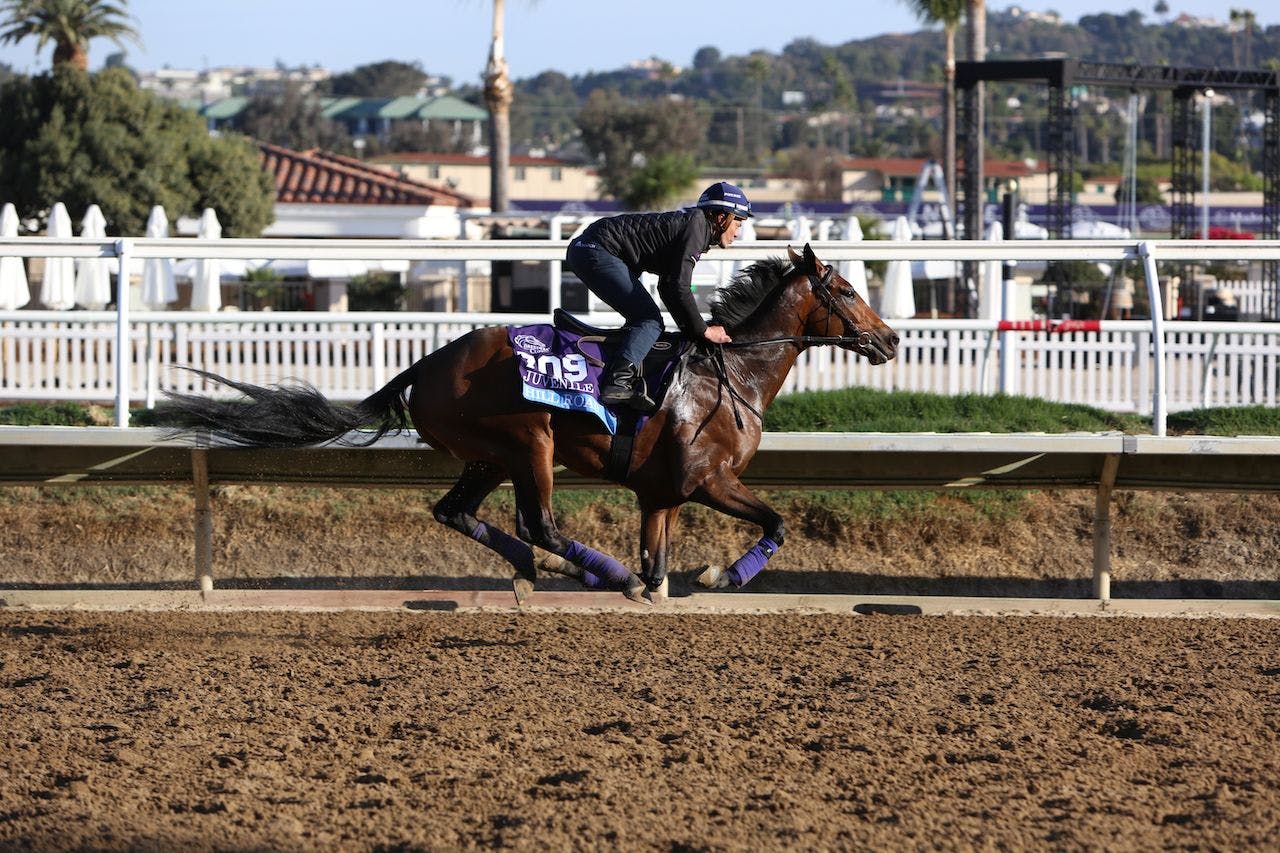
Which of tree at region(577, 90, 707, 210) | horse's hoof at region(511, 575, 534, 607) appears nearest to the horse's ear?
horse's hoof at region(511, 575, 534, 607)

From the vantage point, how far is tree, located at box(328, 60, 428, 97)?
583ft

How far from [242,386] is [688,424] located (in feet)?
7.03

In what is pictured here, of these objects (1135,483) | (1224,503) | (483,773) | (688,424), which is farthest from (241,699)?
(1224,503)

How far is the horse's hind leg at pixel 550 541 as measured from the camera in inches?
288

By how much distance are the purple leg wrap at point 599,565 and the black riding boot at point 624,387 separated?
0.70 meters

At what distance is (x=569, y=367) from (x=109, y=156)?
2921cm

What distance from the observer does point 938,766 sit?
17.3 ft

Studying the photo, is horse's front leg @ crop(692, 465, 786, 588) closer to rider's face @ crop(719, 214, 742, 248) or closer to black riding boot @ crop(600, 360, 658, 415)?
black riding boot @ crop(600, 360, 658, 415)

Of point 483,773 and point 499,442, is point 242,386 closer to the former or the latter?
point 499,442

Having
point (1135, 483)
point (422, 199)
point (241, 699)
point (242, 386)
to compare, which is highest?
point (422, 199)

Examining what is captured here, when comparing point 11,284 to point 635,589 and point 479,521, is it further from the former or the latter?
point 635,589

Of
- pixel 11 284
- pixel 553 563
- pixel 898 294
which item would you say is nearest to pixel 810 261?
pixel 553 563

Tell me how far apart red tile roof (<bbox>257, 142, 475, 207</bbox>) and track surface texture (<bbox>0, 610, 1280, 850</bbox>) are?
113 ft

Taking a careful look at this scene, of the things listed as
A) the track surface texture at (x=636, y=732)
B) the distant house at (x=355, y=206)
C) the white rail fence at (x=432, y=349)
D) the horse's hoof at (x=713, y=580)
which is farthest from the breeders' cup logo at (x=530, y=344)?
the distant house at (x=355, y=206)
